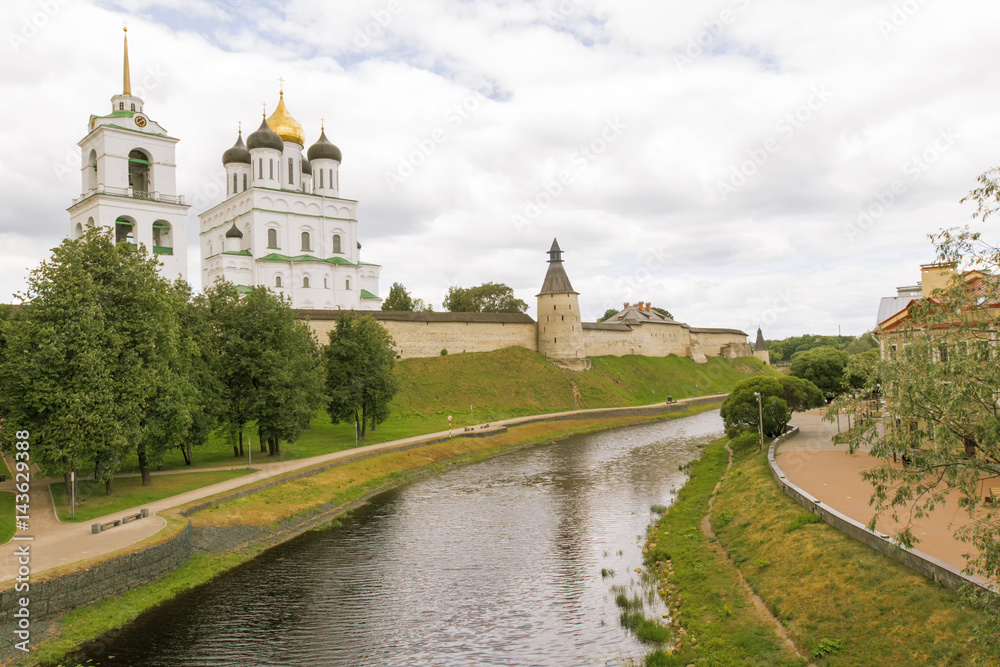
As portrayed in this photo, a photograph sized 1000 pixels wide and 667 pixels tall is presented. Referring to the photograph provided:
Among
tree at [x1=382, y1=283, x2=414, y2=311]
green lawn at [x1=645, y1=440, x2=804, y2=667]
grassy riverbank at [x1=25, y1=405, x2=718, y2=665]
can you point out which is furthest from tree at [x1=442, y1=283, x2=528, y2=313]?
green lawn at [x1=645, y1=440, x2=804, y2=667]

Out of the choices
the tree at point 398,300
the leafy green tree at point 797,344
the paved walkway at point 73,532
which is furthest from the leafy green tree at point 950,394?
the leafy green tree at point 797,344

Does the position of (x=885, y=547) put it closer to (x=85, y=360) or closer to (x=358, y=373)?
(x=85, y=360)

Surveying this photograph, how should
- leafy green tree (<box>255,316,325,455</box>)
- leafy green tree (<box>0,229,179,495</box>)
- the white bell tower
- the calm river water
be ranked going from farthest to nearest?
the white bell tower
leafy green tree (<box>255,316,325,455</box>)
leafy green tree (<box>0,229,179,495</box>)
the calm river water

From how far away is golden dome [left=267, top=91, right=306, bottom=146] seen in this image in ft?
190

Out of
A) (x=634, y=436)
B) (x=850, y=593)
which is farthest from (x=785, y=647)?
(x=634, y=436)

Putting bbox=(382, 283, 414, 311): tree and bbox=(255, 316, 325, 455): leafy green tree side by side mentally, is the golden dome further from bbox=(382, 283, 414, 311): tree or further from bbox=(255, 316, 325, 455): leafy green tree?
bbox=(255, 316, 325, 455): leafy green tree

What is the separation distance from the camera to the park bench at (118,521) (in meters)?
16.1

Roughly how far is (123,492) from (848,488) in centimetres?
2031

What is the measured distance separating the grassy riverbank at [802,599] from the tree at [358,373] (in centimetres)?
1906

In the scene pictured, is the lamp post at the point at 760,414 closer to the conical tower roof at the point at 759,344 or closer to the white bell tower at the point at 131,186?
the white bell tower at the point at 131,186

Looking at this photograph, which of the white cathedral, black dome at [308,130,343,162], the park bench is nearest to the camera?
the park bench

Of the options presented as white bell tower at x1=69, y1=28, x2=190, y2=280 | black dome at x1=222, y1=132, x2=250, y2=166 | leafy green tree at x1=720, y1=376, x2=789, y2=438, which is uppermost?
black dome at x1=222, y1=132, x2=250, y2=166

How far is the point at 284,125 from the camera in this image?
191ft

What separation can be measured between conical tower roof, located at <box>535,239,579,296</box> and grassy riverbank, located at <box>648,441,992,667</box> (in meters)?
39.4
